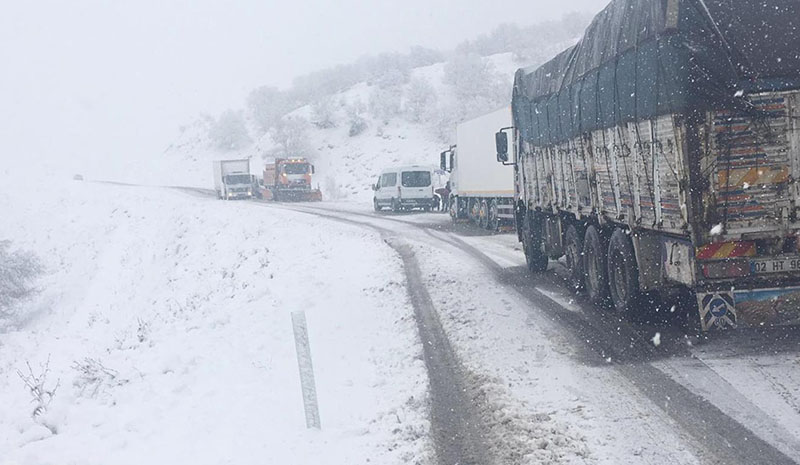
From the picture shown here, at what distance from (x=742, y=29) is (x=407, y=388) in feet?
16.1

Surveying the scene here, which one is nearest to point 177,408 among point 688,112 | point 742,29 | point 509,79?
point 688,112

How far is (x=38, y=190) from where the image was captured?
62.1 meters

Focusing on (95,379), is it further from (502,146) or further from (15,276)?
(15,276)

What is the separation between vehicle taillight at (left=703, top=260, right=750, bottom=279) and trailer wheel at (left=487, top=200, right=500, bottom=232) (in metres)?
18.0

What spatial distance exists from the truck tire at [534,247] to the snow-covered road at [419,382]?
1.32 feet

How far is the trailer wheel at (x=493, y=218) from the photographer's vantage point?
25484mm

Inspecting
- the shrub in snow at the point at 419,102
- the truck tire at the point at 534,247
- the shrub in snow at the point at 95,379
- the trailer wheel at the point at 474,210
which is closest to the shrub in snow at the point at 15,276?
the trailer wheel at the point at 474,210

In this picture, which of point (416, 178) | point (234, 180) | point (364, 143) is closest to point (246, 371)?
point (416, 178)

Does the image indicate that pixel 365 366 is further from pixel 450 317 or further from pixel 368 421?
pixel 450 317

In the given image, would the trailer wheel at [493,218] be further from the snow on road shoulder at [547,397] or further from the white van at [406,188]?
the snow on road shoulder at [547,397]

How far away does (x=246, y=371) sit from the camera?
364 inches

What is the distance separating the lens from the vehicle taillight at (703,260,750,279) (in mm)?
7305

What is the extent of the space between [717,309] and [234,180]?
1838 inches

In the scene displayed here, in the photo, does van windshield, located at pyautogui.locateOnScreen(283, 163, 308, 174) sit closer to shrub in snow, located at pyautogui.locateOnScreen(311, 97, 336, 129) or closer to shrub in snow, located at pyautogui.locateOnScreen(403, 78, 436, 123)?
shrub in snow, located at pyautogui.locateOnScreen(403, 78, 436, 123)
